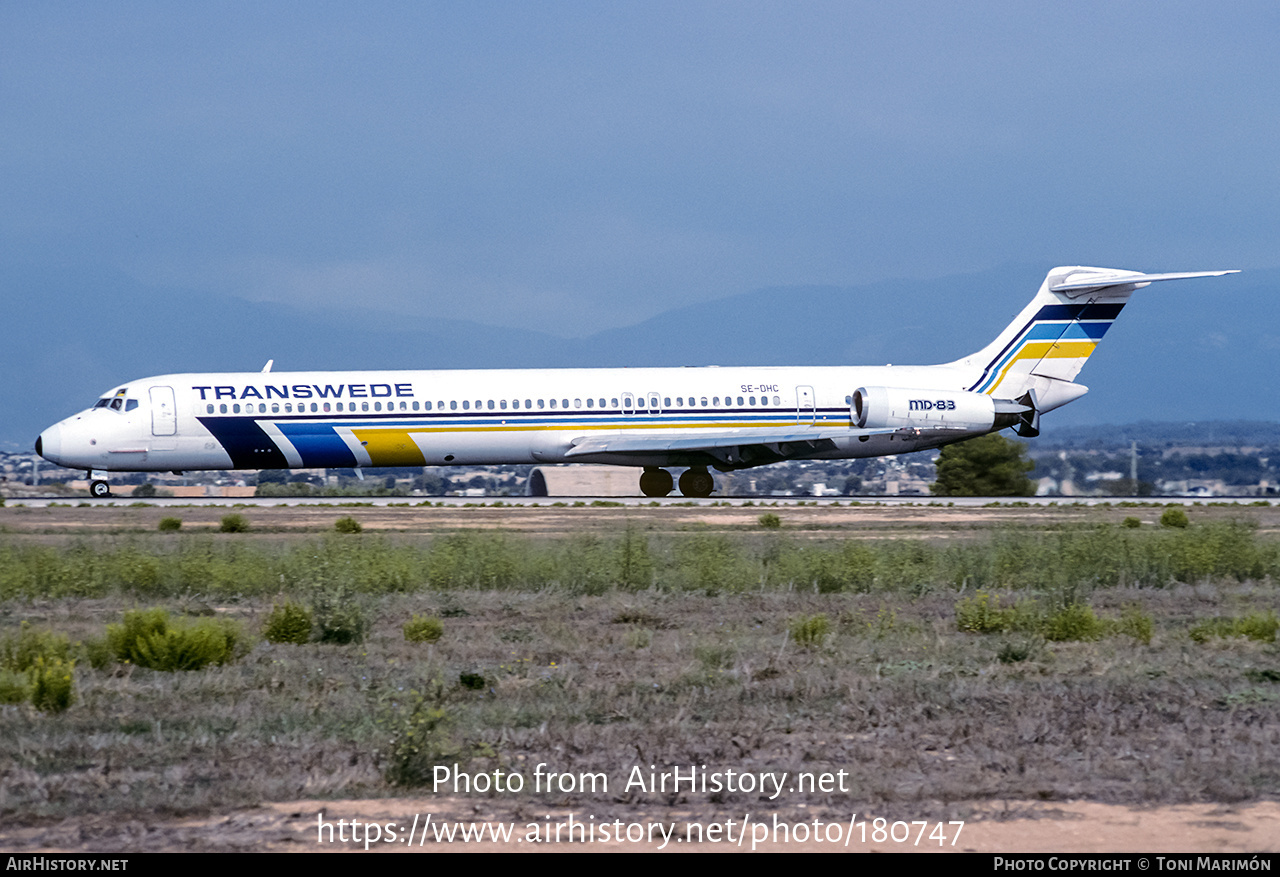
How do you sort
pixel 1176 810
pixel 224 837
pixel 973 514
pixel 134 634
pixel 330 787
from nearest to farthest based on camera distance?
pixel 224 837, pixel 1176 810, pixel 330 787, pixel 134 634, pixel 973 514

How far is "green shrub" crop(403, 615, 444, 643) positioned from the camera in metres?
14.5

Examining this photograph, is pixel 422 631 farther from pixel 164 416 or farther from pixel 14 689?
pixel 164 416

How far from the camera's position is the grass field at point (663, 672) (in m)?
8.82

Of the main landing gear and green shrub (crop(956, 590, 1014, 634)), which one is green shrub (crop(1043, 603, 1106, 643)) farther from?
the main landing gear

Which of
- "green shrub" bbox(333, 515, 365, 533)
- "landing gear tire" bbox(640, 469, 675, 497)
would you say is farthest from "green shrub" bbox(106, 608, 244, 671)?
"landing gear tire" bbox(640, 469, 675, 497)

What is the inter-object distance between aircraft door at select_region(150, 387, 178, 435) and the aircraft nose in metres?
2.52

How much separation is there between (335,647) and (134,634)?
1.95 m

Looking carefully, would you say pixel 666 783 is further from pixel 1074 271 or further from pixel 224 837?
pixel 1074 271

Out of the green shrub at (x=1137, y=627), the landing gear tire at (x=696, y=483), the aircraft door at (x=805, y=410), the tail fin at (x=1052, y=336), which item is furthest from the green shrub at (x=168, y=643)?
the tail fin at (x=1052, y=336)

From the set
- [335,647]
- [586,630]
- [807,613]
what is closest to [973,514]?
[807,613]

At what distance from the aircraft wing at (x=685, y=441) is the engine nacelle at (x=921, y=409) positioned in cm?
154

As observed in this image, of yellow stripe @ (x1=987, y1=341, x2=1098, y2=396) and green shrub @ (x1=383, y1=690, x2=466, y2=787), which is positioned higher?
yellow stripe @ (x1=987, y1=341, x2=1098, y2=396)

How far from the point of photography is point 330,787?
855 cm

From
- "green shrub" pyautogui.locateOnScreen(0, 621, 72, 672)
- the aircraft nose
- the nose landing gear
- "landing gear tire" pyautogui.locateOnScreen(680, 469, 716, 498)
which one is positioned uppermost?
the aircraft nose
